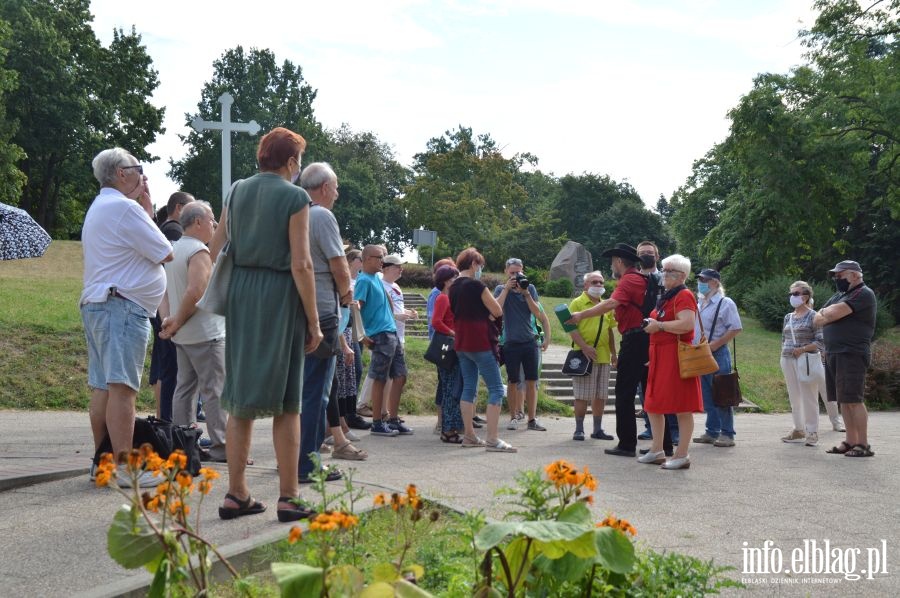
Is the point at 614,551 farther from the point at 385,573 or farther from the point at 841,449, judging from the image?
the point at 841,449

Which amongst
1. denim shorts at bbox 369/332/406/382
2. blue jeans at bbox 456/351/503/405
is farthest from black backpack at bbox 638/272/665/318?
denim shorts at bbox 369/332/406/382

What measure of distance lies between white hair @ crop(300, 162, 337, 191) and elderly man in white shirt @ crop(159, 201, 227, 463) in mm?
883

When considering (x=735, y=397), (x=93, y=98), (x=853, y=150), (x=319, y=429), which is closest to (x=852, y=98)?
(x=853, y=150)

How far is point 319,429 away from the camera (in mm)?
6074

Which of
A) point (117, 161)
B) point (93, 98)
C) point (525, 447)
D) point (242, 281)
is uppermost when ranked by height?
point (93, 98)

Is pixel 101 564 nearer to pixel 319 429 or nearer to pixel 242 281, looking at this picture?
pixel 242 281

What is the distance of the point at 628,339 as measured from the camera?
9.58 metres

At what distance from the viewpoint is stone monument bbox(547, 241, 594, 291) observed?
1895 inches

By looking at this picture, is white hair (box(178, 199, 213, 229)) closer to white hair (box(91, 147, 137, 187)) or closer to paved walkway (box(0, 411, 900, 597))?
white hair (box(91, 147, 137, 187))

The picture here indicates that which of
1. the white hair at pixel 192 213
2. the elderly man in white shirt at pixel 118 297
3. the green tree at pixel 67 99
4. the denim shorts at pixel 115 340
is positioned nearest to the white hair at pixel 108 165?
the elderly man in white shirt at pixel 118 297

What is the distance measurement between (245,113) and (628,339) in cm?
6659

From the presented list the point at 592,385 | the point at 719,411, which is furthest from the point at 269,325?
the point at 719,411

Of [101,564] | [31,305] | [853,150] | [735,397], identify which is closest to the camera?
[101,564]

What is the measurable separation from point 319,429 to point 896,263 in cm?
3910
